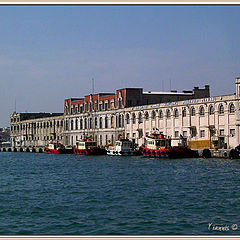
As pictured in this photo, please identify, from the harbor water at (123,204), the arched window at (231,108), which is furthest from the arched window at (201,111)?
the harbor water at (123,204)

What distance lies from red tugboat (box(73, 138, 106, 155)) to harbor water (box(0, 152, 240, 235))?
189ft

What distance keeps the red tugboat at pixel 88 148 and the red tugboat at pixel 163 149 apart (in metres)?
19.4

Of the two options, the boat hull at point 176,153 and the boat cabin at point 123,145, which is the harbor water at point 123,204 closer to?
the boat hull at point 176,153

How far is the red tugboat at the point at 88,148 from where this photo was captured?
116250 mm

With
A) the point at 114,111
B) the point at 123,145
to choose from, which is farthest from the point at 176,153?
the point at 114,111

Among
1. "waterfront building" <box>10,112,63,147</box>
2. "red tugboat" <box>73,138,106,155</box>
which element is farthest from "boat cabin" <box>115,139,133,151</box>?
"waterfront building" <box>10,112,63,147</box>

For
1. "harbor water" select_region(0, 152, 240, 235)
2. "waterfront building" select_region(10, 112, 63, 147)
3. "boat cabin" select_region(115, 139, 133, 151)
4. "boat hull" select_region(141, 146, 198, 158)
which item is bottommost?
"harbor water" select_region(0, 152, 240, 235)

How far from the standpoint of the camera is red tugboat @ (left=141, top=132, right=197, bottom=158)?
89.1 metres

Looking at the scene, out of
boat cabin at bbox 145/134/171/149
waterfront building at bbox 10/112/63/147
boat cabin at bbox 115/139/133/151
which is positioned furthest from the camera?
waterfront building at bbox 10/112/63/147

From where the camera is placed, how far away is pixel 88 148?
118812 millimetres

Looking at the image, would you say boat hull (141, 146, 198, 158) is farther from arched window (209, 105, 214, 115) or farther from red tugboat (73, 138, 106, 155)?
red tugboat (73, 138, 106, 155)

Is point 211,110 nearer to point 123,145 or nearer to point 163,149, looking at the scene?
point 163,149

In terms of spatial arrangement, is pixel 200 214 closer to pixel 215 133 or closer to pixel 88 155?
pixel 215 133

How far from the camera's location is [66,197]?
42.2m
